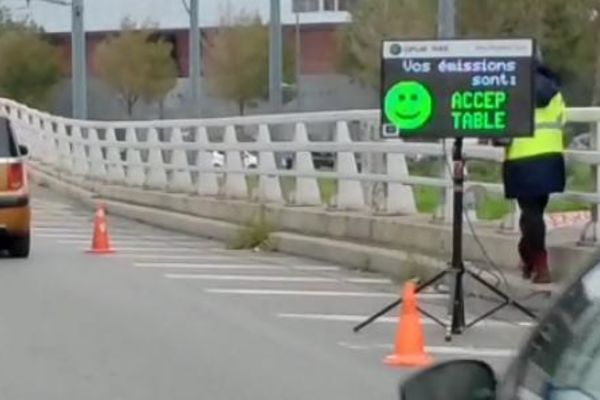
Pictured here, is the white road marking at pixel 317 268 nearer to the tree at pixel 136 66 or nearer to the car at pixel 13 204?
the car at pixel 13 204

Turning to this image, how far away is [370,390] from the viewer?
10.1 metres

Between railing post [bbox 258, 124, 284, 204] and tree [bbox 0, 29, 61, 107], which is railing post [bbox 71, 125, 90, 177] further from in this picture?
tree [bbox 0, 29, 61, 107]

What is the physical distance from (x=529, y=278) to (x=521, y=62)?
2.11m

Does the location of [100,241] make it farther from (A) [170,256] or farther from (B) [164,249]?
(B) [164,249]

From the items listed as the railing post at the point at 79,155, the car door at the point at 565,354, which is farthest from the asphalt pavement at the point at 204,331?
the railing post at the point at 79,155

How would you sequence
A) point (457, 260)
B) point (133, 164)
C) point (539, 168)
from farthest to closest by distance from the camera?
point (133, 164)
point (539, 168)
point (457, 260)

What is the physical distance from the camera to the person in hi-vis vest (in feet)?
41.5

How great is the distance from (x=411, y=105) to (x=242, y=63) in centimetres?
5582

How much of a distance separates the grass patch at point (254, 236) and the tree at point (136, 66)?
170ft

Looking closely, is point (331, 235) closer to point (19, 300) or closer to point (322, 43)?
point (19, 300)

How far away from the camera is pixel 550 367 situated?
10.7 ft

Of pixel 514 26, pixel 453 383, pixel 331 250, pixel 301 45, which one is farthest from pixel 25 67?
pixel 453 383

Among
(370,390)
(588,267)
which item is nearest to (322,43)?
(370,390)

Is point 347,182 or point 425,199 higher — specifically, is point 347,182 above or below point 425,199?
above
